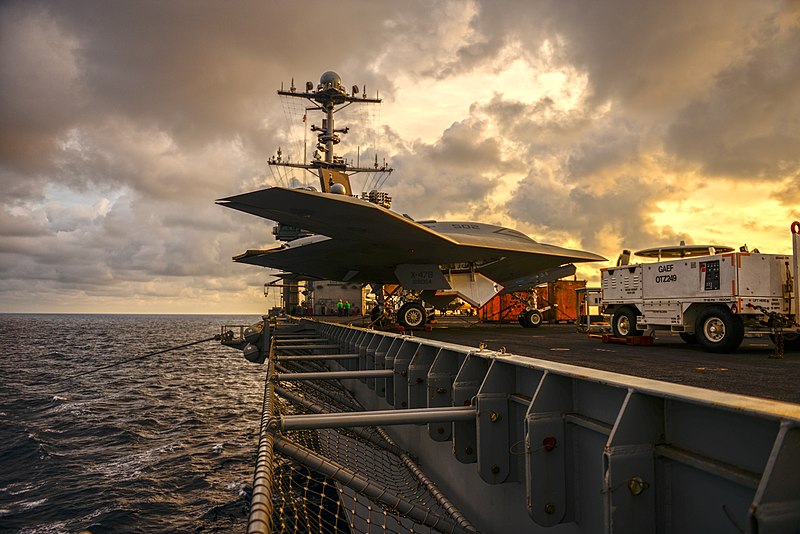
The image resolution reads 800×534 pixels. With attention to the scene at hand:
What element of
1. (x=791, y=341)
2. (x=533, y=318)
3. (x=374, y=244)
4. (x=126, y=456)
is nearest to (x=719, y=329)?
(x=791, y=341)

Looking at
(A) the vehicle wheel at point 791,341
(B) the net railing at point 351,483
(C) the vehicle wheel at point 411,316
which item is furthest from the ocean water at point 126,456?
(A) the vehicle wheel at point 791,341

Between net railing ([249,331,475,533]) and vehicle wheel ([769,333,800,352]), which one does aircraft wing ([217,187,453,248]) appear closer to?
net railing ([249,331,475,533])

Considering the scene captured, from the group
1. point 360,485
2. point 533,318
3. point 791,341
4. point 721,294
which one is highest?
point 721,294

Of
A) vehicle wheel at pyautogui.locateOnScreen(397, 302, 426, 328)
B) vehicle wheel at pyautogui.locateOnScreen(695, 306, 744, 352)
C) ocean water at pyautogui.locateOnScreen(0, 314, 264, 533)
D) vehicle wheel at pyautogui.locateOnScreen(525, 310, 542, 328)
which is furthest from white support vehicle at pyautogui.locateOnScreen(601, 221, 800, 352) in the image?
ocean water at pyautogui.locateOnScreen(0, 314, 264, 533)

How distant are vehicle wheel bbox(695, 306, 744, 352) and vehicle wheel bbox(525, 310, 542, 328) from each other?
14114 mm

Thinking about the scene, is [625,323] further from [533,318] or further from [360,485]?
[360,485]

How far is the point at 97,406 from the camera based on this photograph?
2762 cm

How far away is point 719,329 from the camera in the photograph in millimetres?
11727

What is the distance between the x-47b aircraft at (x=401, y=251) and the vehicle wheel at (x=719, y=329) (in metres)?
9.04

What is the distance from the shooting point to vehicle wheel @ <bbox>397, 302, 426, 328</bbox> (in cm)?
2072

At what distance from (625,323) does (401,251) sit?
8.61m

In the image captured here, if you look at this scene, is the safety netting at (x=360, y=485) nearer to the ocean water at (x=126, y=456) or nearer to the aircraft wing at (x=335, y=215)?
the ocean water at (x=126, y=456)

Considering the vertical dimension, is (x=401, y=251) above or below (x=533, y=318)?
above

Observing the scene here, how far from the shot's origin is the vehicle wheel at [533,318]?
86.0ft
